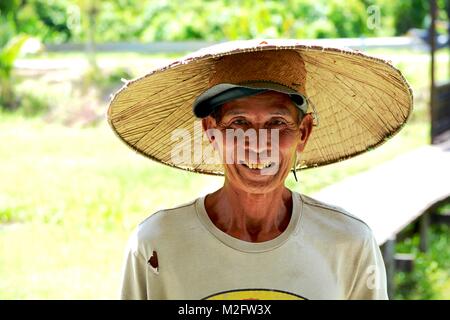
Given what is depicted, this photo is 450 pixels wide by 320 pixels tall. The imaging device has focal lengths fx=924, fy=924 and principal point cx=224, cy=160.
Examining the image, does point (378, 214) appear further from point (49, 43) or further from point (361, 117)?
point (49, 43)

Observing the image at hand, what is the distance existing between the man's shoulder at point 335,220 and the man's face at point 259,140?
0.07m

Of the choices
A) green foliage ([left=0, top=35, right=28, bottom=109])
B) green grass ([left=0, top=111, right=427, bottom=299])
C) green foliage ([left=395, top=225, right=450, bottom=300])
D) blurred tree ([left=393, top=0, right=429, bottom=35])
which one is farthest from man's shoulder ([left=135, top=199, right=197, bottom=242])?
blurred tree ([left=393, top=0, right=429, bottom=35])

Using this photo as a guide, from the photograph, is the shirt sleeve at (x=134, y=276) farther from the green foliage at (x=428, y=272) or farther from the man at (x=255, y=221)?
the green foliage at (x=428, y=272)

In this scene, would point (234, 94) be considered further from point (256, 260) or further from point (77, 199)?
point (77, 199)

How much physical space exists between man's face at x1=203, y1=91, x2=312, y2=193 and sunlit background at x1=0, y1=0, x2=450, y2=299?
245mm

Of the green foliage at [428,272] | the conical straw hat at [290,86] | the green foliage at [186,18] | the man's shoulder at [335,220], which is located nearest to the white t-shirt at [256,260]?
the man's shoulder at [335,220]

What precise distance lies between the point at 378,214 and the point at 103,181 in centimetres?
294

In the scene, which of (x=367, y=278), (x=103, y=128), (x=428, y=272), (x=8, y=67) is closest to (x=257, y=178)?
(x=367, y=278)

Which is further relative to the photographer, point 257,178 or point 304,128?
point 304,128

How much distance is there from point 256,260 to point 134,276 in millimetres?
202

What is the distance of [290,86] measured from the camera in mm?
1428

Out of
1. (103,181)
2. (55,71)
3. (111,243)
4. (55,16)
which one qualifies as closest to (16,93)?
(55,71)

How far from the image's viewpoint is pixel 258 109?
1.41 metres
